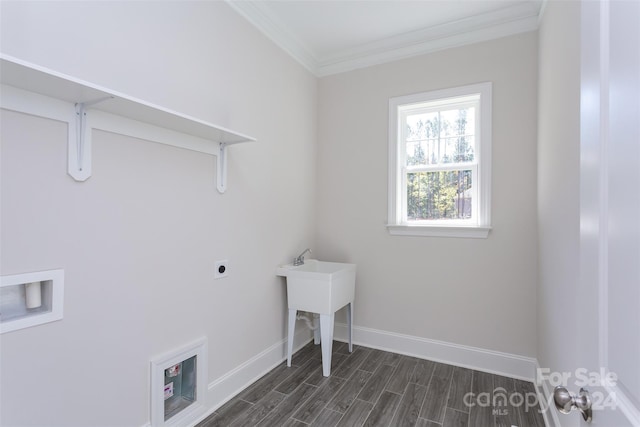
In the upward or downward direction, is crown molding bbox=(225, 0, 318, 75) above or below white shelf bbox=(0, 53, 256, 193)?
above

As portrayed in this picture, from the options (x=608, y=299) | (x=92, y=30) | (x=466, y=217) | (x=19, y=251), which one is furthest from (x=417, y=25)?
(x=19, y=251)

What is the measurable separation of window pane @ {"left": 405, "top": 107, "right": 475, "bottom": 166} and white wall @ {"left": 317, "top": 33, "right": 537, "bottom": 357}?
222 millimetres

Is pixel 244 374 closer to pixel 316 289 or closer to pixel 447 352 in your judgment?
pixel 316 289

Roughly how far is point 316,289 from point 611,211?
2062 mm

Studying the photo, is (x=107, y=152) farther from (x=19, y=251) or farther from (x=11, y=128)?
(x=19, y=251)

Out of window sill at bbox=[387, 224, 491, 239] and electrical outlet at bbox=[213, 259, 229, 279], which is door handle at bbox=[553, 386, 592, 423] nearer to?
electrical outlet at bbox=[213, 259, 229, 279]

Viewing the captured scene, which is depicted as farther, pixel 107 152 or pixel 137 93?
pixel 137 93

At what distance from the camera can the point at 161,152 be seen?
1.72 m

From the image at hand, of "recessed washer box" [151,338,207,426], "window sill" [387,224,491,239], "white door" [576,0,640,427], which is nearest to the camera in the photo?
"white door" [576,0,640,427]

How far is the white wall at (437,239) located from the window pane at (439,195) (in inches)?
8.8

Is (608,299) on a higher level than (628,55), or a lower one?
lower

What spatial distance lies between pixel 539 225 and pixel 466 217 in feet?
1.79

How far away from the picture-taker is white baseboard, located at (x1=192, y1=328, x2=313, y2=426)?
2.03 metres

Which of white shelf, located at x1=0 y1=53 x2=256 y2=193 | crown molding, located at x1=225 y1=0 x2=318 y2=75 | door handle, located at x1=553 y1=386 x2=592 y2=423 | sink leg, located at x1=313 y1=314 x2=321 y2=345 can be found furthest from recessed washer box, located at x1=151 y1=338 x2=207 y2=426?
crown molding, located at x1=225 y1=0 x2=318 y2=75
